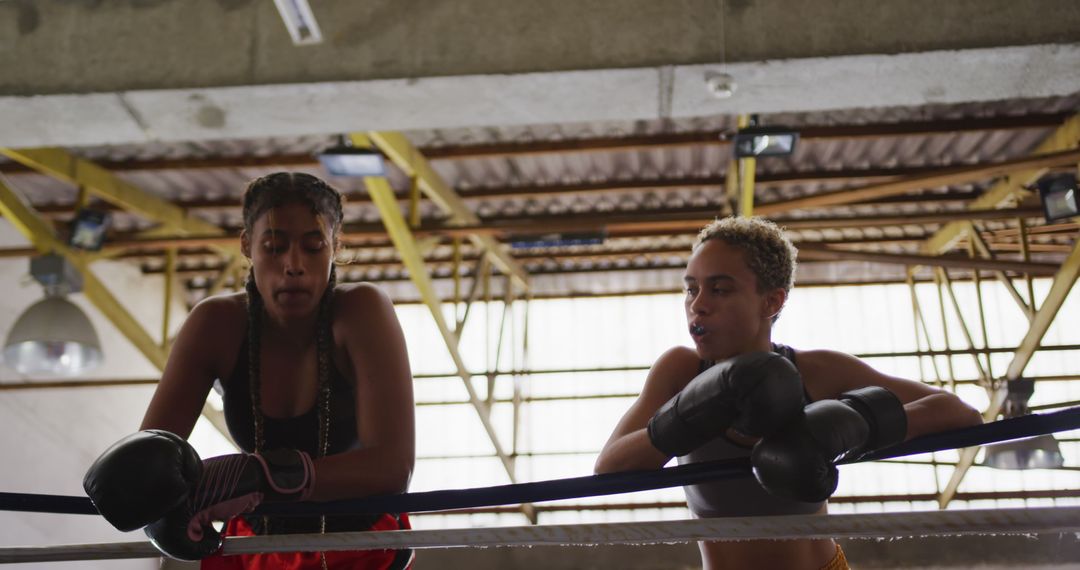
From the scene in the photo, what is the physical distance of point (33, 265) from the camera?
20.1 feet

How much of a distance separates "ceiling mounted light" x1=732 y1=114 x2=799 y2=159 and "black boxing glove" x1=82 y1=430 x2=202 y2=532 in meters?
4.33

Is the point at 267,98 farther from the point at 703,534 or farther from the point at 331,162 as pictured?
the point at 703,534

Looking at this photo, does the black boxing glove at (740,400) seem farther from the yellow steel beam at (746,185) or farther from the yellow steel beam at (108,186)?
the yellow steel beam at (108,186)

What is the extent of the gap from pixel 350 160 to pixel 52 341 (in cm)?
206

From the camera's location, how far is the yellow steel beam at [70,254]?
20.4 ft

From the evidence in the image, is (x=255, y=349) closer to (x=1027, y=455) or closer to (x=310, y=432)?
(x=310, y=432)

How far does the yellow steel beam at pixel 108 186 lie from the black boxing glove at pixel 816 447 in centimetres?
531

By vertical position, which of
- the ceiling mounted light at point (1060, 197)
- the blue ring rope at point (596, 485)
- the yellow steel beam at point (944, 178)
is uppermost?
the yellow steel beam at point (944, 178)

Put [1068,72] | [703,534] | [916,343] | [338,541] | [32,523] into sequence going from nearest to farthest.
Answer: [703,534] < [338,541] < [1068,72] < [32,523] < [916,343]

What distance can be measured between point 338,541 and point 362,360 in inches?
18.0

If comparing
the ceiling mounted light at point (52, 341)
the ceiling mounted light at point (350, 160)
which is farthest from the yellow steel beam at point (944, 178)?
the ceiling mounted light at point (52, 341)

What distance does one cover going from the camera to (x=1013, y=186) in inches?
304

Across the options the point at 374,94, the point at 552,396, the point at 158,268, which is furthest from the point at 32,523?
the point at 374,94

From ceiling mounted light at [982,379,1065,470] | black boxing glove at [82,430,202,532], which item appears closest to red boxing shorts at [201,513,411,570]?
black boxing glove at [82,430,202,532]
